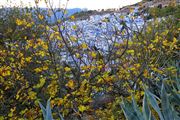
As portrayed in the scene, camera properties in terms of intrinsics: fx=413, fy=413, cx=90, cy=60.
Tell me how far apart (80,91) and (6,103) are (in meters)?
1.01

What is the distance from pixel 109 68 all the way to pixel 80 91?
0.68m

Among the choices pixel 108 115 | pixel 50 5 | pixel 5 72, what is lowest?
pixel 108 115

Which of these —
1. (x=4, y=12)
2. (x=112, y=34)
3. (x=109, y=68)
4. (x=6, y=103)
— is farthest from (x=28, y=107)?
(x=4, y=12)

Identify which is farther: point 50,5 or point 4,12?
point 4,12

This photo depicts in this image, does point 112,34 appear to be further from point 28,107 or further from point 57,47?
point 28,107

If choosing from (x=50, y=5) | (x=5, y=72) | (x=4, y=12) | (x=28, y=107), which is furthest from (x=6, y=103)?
(x=4, y=12)

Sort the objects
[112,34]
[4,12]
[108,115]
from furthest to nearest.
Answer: [4,12] → [112,34] → [108,115]

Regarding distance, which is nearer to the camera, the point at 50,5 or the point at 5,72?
the point at 5,72

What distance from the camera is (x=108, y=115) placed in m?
4.99

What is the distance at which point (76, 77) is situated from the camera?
5.12 m

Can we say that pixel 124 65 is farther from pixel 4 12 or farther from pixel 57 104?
pixel 4 12

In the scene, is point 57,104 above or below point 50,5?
below

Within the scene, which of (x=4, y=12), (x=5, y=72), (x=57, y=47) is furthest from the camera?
(x=4, y=12)

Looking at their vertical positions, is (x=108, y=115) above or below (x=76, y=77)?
below
